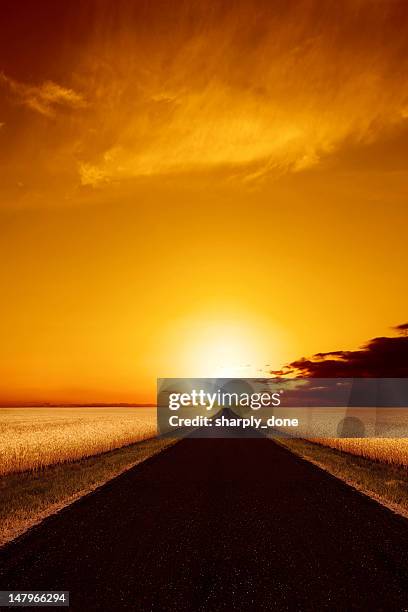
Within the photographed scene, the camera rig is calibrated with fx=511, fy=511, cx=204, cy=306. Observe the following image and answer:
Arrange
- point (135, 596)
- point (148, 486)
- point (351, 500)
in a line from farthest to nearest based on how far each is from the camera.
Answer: point (148, 486), point (351, 500), point (135, 596)

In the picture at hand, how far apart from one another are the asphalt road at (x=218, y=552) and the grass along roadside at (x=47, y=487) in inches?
20.6

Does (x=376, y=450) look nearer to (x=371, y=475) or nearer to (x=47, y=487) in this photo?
(x=371, y=475)

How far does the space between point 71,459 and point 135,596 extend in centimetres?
1647

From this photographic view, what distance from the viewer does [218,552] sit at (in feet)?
25.4

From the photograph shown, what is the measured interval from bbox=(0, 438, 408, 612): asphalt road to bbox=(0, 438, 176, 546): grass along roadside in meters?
0.52

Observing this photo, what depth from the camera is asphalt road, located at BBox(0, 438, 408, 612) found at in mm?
6004

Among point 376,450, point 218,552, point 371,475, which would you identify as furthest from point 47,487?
point 376,450

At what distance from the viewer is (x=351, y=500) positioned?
1214cm

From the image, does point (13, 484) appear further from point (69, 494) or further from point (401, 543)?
point (401, 543)

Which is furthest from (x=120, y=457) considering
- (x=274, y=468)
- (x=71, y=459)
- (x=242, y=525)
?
(x=242, y=525)

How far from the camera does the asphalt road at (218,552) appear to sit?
6.00m

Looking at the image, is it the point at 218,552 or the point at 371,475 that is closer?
the point at 218,552

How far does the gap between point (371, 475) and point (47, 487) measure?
10.4 meters

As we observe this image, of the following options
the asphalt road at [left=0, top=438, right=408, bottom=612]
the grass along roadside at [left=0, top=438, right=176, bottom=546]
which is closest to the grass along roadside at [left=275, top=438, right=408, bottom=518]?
the asphalt road at [left=0, top=438, right=408, bottom=612]
